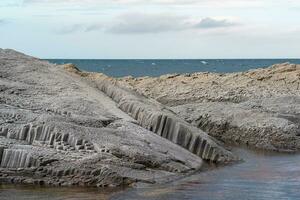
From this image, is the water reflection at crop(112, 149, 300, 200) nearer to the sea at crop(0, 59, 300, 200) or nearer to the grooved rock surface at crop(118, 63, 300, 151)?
the sea at crop(0, 59, 300, 200)

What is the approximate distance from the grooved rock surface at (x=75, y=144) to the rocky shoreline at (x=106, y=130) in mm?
27

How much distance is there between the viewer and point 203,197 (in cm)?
1653

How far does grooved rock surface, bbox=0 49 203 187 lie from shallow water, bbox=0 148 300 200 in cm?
61

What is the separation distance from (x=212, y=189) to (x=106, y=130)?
4099mm

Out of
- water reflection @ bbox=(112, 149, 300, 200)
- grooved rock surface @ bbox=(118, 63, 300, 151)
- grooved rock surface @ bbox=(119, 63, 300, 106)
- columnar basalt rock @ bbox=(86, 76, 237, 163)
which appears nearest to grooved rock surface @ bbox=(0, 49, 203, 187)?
columnar basalt rock @ bbox=(86, 76, 237, 163)

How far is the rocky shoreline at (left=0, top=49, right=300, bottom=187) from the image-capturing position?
17.7 meters

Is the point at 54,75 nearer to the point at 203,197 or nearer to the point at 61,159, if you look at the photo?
the point at 61,159

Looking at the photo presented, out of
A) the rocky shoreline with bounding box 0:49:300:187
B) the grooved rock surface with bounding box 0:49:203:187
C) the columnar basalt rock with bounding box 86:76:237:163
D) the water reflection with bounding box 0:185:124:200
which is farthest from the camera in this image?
the columnar basalt rock with bounding box 86:76:237:163

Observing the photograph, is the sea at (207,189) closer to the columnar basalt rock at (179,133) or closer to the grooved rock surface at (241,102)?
the columnar basalt rock at (179,133)

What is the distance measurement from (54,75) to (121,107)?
3.37 metres

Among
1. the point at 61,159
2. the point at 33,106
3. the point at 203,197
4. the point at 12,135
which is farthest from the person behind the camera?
the point at 33,106

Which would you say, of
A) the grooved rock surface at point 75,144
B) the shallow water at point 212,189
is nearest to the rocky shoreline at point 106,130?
the grooved rock surface at point 75,144

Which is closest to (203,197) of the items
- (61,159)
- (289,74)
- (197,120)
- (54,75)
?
(61,159)

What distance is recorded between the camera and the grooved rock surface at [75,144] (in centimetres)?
1758
